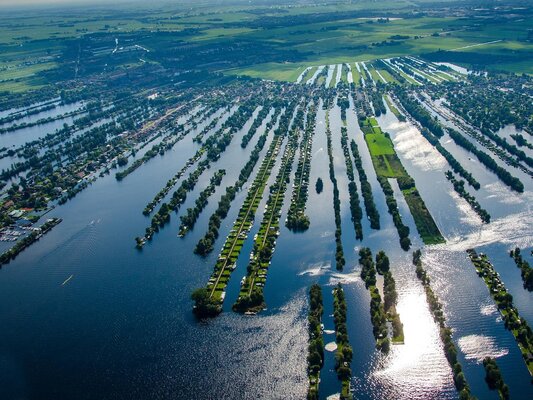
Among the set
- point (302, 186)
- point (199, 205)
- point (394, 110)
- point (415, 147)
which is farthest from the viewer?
point (394, 110)

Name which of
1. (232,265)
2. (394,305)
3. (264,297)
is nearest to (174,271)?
(232,265)

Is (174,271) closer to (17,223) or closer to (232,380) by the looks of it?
(232,380)

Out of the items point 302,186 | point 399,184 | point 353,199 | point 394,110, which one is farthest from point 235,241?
point 394,110

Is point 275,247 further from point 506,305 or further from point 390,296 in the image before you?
point 506,305

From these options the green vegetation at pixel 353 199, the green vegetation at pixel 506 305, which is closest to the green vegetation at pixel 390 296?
the green vegetation at pixel 353 199

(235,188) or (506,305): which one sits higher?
(235,188)

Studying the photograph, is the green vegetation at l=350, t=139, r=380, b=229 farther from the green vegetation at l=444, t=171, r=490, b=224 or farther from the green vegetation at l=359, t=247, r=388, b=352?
the green vegetation at l=444, t=171, r=490, b=224

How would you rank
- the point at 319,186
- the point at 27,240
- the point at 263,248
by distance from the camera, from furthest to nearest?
1. the point at 319,186
2. the point at 27,240
3. the point at 263,248
